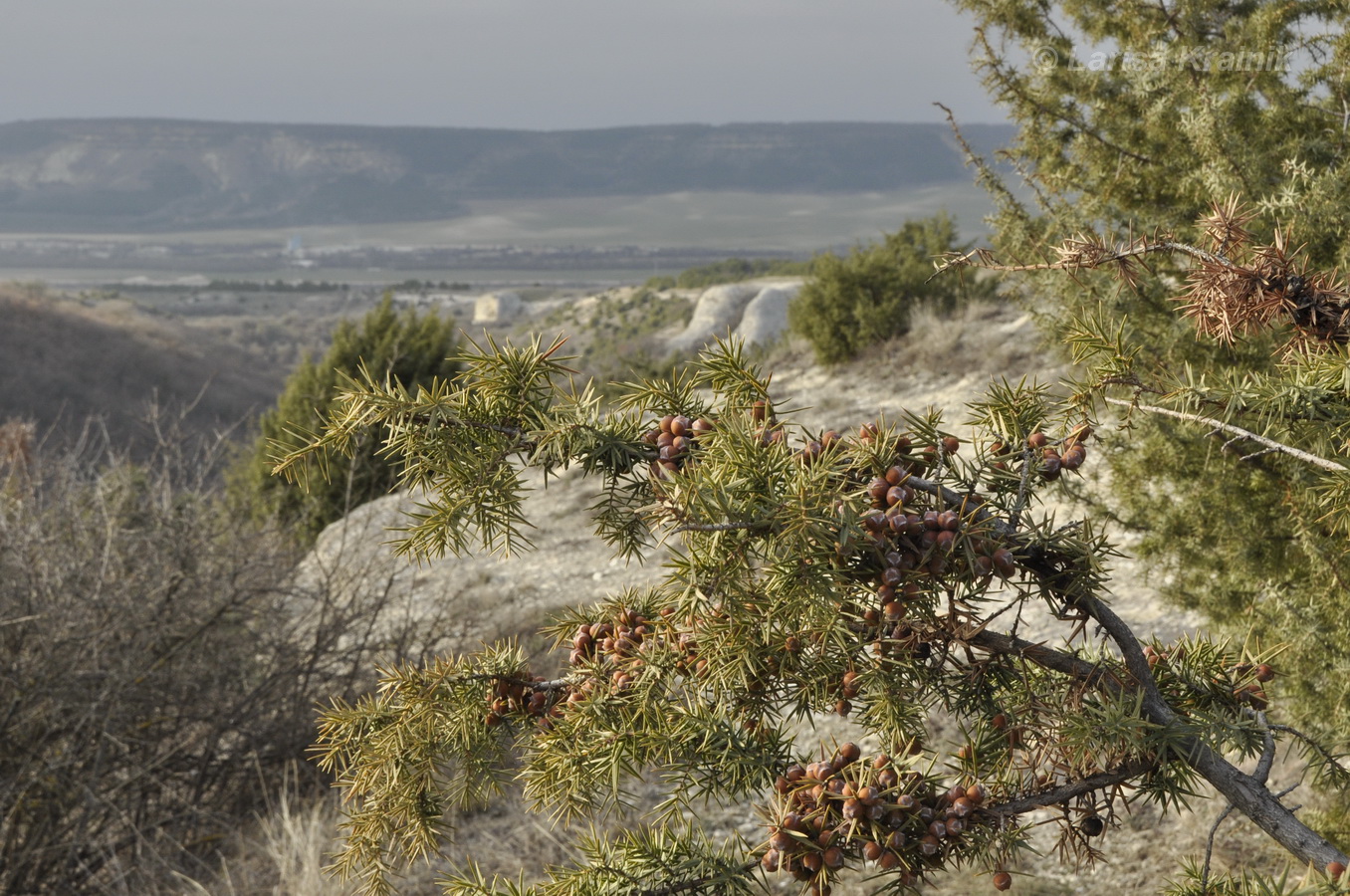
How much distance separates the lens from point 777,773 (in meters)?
1.09

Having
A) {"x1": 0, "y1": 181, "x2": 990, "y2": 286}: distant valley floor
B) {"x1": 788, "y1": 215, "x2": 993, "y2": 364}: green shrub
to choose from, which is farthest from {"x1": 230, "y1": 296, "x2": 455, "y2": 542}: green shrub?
{"x1": 0, "y1": 181, "x2": 990, "y2": 286}: distant valley floor

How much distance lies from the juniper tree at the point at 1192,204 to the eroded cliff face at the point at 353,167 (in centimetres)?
8769

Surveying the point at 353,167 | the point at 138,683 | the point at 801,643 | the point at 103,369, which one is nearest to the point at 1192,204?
the point at 801,643

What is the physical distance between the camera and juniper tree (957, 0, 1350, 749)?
2.94 metres

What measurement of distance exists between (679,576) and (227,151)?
11362cm

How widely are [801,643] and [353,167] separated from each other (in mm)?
110484

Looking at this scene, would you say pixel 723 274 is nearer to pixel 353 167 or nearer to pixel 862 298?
pixel 862 298

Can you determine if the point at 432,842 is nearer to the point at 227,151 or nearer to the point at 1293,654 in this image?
the point at 1293,654

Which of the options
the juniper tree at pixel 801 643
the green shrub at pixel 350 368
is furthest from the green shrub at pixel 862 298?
the juniper tree at pixel 801 643

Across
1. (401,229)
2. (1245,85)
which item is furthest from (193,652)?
(401,229)

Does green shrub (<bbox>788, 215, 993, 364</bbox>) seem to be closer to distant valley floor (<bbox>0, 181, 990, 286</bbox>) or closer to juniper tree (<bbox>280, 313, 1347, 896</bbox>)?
juniper tree (<bbox>280, 313, 1347, 896</bbox>)

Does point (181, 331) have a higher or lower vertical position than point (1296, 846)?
lower

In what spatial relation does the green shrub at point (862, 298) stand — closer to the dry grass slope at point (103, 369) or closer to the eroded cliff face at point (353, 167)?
the dry grass slope at point (103, 369)

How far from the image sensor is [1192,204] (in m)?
3.55
